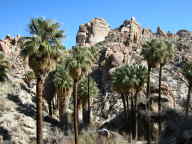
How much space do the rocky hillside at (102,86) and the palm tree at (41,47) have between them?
5.36 feet

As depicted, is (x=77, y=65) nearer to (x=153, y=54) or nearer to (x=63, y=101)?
(x=153, y=54)

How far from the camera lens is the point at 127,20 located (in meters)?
110

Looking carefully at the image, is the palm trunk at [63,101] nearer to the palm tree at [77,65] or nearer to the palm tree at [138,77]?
the palm tree at [138,77]

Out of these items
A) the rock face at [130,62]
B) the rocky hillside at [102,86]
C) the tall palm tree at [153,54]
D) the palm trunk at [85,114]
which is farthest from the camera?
the rock face at [130,62]

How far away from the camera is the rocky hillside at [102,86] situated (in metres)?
43.4

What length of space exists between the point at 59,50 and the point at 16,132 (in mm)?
20948

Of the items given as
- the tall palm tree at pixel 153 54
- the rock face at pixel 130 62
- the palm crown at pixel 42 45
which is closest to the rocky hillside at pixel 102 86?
the rock face at pixel 130 62

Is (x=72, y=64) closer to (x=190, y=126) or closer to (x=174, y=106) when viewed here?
(x=190, y=126)

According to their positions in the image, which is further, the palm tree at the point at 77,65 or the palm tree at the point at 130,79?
the palm tree at the point at 130,79

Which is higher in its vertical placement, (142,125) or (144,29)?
(144,29)

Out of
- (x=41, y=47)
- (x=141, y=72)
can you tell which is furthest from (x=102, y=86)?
(x=41, y=47)

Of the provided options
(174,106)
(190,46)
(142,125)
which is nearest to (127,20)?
(190,46)

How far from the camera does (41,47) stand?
2356cm

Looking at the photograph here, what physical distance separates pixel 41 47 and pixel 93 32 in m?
96.5
